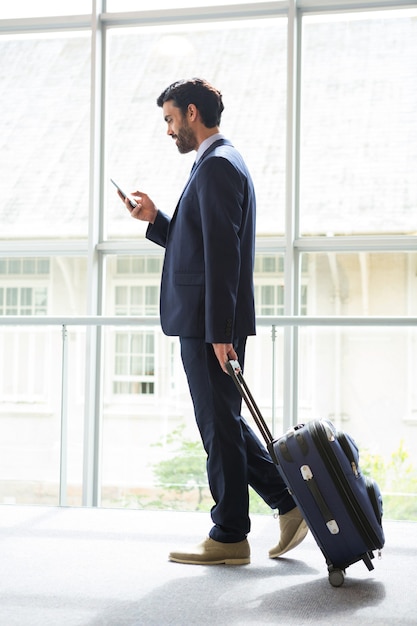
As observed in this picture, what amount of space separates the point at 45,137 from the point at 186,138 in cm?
260

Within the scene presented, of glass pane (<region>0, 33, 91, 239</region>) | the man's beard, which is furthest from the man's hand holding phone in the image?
glass pane (<region>0, 33, 91, 239</region>)

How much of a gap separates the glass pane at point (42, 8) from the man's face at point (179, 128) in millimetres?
2599

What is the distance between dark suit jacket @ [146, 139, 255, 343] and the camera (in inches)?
101

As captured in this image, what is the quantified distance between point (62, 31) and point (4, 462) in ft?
7.96

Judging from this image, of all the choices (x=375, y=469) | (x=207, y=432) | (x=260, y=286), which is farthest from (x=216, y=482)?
(x=260, y=286)

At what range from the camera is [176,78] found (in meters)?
5.11

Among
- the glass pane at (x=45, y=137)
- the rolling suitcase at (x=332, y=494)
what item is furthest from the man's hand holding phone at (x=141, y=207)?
the glass pane at (x=45, y=137)

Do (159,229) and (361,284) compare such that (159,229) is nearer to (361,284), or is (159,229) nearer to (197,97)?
(197,97)

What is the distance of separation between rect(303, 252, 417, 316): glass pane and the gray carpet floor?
1744 millimetres

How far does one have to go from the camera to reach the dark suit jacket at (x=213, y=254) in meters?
2.57

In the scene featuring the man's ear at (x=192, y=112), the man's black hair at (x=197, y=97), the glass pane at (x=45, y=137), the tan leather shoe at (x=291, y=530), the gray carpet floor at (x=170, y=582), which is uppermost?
the glass pane at (x=45, y=137)

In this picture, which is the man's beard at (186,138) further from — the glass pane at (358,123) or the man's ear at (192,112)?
the glass pane at (358,123)

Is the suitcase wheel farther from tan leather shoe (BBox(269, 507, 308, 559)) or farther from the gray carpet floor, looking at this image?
tan leather shoe (BBox(269, 507, 308, 559))

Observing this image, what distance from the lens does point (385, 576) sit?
2533 mm
